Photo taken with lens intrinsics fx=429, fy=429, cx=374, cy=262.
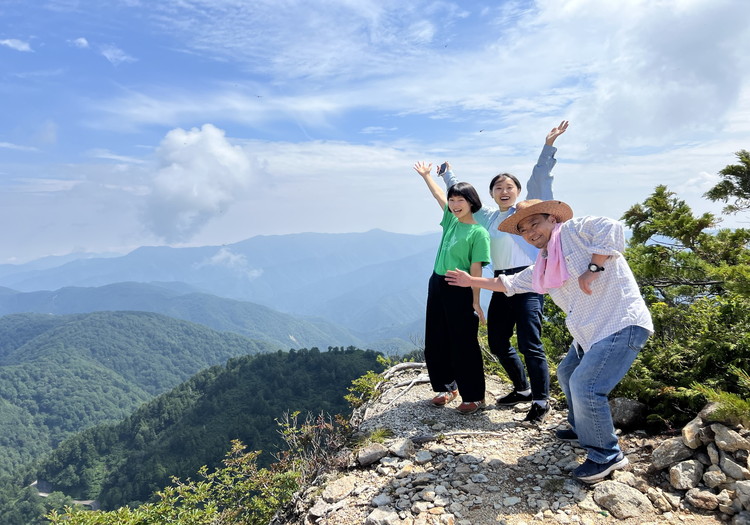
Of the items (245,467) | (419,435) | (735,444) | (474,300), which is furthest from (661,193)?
(245,467)

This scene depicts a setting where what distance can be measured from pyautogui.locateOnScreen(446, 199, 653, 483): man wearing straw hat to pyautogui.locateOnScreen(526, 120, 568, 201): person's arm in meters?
1.07

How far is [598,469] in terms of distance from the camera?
3037 mm

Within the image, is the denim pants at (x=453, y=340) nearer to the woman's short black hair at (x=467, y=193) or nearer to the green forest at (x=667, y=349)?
the woman's short black hair at (x=467, y=193)

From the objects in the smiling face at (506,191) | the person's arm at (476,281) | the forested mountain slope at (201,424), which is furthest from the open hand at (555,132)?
the forested mountain slope at (201,424)

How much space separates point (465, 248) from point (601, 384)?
1.72m

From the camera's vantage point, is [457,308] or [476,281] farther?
[457,308]

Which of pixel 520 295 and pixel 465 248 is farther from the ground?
pixel 465 248

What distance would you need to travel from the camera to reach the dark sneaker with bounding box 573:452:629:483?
3.01 metres

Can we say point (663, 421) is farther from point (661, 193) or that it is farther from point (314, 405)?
point (314, 405)

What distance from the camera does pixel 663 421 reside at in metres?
3.66

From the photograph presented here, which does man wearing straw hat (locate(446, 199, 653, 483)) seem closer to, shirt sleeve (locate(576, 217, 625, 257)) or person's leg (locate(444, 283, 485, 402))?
shirt sleeve (locate(576, 217, 625, 257))

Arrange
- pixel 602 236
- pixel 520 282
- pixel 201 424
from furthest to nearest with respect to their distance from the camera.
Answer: pixel 201 424 < pixel 520 282 < pixel 602 236

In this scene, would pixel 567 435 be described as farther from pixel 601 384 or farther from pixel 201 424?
pixel 201 424

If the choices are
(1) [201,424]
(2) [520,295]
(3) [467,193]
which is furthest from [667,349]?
(1) [201,424]
